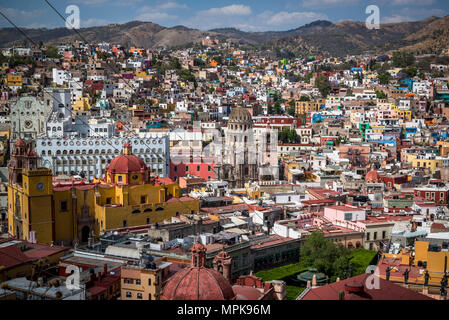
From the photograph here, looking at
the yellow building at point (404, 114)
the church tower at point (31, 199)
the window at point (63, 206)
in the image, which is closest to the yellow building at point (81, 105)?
the church tower at point (31, 199)

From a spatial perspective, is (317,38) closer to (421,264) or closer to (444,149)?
(444,149)

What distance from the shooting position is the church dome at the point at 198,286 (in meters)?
8.26

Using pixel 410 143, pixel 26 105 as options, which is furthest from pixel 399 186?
pixel 26 105

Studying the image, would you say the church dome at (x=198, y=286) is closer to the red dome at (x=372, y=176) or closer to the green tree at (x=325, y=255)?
the green tree at (x=325, y=255)

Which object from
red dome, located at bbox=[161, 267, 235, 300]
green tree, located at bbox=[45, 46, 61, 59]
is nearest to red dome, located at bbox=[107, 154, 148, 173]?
red dome, located at bbox=[161, 267, 235, 300]

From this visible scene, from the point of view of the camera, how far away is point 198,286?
8359mm

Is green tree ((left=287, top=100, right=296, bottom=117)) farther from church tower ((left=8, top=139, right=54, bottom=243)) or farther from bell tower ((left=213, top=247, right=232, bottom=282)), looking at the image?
bell tower ((left=213, top=247, right=232, bottom=282))

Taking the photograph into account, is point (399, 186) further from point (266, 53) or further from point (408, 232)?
point (266, 53)

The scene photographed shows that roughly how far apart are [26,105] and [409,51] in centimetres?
4562

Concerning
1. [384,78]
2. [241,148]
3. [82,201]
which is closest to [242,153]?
[241,148]

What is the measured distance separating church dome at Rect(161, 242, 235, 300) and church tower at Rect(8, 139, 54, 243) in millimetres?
8573

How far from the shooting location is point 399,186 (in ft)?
79.9

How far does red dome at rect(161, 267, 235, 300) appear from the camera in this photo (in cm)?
826
